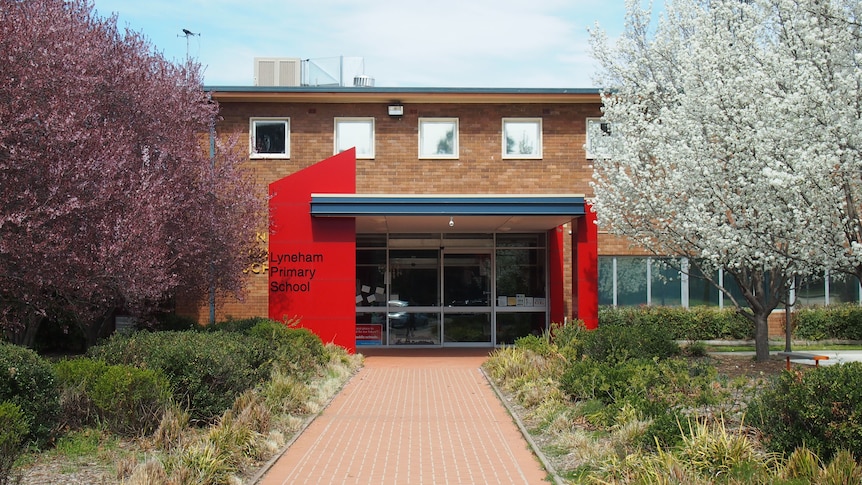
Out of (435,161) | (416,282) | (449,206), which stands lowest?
(416,282)

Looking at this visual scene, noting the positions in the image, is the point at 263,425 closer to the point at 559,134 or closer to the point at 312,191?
the point at 312,191

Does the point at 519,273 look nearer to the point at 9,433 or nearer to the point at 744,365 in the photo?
the point at 744,365

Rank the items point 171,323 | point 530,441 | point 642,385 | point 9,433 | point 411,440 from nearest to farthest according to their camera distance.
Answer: point 9,433 → point 530,441 → point 411,440 → point 642,385 → point 171,323

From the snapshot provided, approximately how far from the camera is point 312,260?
1958 centimetres

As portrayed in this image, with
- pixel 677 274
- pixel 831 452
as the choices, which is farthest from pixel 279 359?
pixel 677 274

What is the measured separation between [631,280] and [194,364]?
16.0 metres

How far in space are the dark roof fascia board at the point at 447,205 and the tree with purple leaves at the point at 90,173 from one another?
10.2ft

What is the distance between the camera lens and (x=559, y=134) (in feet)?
77.6

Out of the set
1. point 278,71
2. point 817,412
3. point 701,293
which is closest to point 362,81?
point 278,71

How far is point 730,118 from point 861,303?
13979 millimetres

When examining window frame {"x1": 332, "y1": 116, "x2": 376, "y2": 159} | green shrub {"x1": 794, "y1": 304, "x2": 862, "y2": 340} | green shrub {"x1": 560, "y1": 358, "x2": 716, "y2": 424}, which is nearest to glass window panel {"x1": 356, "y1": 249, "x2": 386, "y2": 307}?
window frame {"x1": 332, "y1": 116, "x2": 376, "y2": 159}

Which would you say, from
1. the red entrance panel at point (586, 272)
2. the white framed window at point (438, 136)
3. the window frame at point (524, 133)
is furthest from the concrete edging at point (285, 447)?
the window frame at point (524, 133)

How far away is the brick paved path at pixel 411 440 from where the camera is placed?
345 inches

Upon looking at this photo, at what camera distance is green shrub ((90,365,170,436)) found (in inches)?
390
